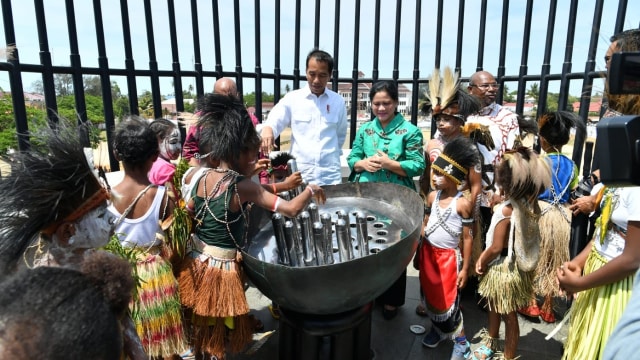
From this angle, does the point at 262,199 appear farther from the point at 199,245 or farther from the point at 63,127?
the point at 63,127

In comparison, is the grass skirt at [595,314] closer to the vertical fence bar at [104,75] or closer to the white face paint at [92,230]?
the white face paint at [92,230]

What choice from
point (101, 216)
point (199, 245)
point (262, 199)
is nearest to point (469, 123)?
point (262, 199)

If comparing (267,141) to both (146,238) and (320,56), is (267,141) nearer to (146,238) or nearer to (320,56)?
(320,56)

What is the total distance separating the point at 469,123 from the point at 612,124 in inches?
94.0

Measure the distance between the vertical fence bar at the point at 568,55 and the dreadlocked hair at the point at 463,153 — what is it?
141 centimetres

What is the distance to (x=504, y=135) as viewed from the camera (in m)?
3.24

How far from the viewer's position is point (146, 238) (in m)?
2.05

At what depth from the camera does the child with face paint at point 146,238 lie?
199 cm

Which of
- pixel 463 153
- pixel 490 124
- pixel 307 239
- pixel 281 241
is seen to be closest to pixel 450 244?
pixel 463 153

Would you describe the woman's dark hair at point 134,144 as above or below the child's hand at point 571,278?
above

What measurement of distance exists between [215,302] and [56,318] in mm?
1290

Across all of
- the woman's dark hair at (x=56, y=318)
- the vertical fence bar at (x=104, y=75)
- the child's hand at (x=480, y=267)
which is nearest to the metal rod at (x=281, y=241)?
the woman's dark hair at (x=56, y=318)

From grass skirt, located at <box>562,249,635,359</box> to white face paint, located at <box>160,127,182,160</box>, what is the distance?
8.33ft

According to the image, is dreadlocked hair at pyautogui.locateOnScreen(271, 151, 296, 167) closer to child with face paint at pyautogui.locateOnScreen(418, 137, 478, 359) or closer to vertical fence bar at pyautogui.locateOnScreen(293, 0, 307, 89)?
child with face paint at pyautogui.locateOnScreen(418, 137, 478, 359)
